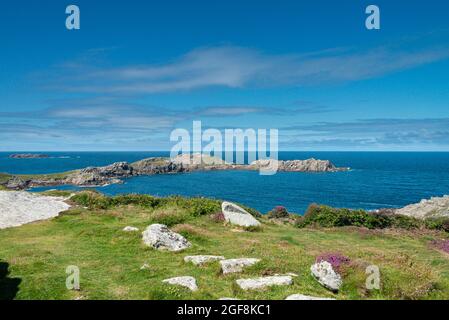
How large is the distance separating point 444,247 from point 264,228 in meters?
14.4

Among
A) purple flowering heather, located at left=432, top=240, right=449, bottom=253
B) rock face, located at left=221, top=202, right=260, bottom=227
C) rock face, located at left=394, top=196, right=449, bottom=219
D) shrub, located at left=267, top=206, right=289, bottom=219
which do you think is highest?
rock face, located at left=221, top=202, right=260, bottom=227

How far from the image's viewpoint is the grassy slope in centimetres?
1559

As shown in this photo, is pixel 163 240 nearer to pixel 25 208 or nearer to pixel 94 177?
pixel 25 208

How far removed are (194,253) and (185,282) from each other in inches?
255

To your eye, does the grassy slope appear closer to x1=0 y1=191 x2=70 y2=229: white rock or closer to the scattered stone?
the scattered stone

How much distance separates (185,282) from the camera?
16016mm

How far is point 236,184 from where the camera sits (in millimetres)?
168375

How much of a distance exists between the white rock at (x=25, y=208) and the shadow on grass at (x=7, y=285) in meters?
15.0

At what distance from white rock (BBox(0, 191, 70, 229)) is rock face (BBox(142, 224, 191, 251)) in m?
15.0

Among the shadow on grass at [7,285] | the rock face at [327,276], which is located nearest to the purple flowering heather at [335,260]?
the rock face at [327,276]

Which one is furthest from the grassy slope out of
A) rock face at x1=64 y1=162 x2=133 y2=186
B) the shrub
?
rock face at x1=64 y1=162 x2=133 y2=186

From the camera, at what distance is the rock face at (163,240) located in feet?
76.4
